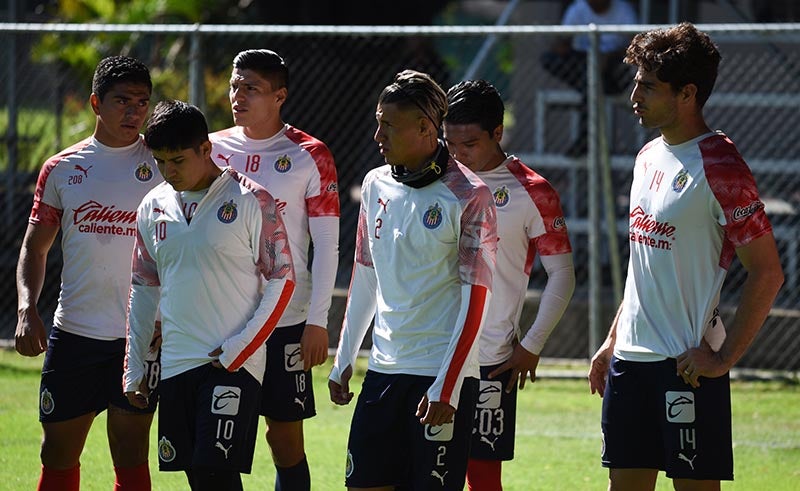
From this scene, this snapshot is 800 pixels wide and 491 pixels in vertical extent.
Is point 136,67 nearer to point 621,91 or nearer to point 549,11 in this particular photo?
point 621,91

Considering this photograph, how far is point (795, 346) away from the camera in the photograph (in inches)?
420

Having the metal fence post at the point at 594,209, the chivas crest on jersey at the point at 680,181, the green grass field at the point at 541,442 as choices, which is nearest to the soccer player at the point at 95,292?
the green grass field at the point at 541,442

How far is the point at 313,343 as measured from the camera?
606 centimetres

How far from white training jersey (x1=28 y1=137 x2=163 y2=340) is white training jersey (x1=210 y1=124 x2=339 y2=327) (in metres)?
0.46

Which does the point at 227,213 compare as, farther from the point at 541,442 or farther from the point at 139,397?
the point at 541,442

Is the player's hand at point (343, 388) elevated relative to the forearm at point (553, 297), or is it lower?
lower

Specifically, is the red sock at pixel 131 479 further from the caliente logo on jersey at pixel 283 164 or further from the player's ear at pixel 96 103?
the player's ear at pixel 96 103

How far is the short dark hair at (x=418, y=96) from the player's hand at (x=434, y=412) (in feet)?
3.54

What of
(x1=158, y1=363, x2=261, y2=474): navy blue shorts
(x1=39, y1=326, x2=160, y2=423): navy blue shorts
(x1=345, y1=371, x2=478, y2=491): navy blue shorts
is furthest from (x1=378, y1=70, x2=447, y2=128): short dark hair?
(x1=39, y1=326, x2=160, y2=423): navy blue shorts

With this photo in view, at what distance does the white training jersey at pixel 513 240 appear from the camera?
5.87m

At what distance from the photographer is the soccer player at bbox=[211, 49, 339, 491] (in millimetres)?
6320

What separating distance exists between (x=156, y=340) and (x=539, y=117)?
24.0 ft

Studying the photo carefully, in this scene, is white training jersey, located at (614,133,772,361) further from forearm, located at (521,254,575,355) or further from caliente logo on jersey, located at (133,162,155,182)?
caliente logo on jersey, located at (133,162,155,182)

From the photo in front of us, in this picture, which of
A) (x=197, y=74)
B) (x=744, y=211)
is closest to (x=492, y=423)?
(x=744, y=211)
